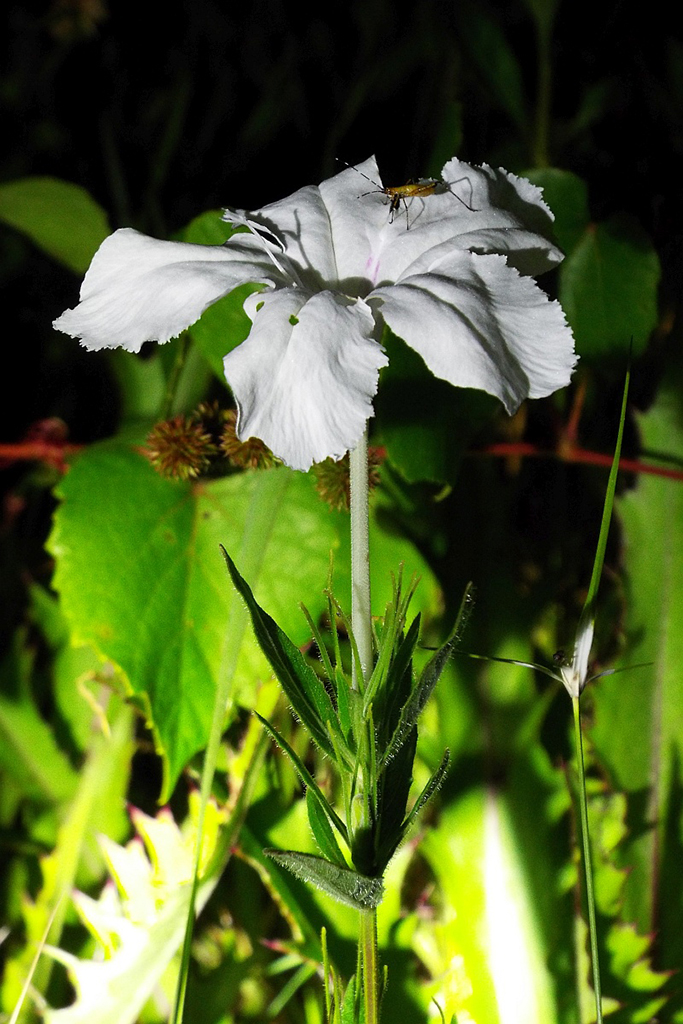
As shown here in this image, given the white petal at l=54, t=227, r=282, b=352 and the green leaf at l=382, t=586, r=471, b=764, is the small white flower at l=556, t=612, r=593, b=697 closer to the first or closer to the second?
the green leaf at l=382, t=586, r=471, b=764

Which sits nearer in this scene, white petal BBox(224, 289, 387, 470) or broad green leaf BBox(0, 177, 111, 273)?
white petal BBox(224, 289, 387, 470)

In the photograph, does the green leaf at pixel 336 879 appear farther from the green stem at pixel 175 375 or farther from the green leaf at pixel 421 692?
the green stem at pixel 175 375

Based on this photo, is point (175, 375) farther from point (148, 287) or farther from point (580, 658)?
point (580, 658)

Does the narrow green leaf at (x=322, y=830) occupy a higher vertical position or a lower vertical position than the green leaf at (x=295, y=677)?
lower

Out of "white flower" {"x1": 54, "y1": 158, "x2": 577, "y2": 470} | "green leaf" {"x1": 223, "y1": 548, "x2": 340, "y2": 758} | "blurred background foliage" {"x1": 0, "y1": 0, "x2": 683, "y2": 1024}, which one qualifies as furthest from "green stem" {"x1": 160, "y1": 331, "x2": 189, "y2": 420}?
"green leaf" {"x1": 223, "y1": 548, "x2": 340, "y2": 758}

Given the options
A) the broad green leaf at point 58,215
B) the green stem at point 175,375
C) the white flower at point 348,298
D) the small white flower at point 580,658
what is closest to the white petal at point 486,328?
the white flower at point 348,298

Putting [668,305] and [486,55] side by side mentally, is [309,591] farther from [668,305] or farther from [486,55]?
[486,55]
